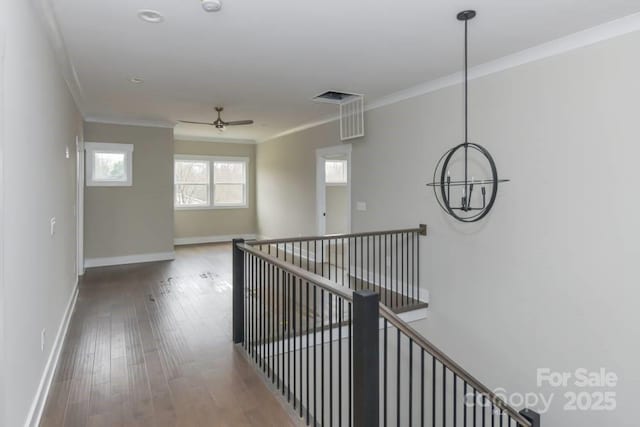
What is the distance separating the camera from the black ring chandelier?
12.4ft

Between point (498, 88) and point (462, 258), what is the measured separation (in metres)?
1.85

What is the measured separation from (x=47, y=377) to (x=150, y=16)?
8.97ft

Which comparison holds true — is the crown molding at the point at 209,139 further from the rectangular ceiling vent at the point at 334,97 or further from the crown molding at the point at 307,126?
the rectangular ceiling vent at the point at 334,97

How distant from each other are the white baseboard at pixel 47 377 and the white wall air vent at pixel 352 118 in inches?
169

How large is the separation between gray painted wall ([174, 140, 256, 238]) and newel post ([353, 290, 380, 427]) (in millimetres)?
8189

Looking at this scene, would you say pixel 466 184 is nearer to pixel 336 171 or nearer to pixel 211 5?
pixel 211 5

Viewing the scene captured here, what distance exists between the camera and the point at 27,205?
2.19m

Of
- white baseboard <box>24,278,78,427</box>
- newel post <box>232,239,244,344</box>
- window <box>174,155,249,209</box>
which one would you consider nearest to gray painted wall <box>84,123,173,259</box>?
window <box>174,155,249,209</box>

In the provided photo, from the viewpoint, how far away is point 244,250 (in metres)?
3.24

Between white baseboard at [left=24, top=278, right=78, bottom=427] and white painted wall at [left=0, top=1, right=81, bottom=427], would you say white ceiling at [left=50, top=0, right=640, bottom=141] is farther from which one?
white baseboard at [left=24, top=278, right=78, bottom=427]

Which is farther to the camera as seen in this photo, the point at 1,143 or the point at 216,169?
the point at 216,169

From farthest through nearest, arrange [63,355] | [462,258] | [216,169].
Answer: [216,169] < [462,258] < [63,355]

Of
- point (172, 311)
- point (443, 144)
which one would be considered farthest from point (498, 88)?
point (172, 311)

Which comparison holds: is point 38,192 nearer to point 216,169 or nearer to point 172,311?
point 172,311
